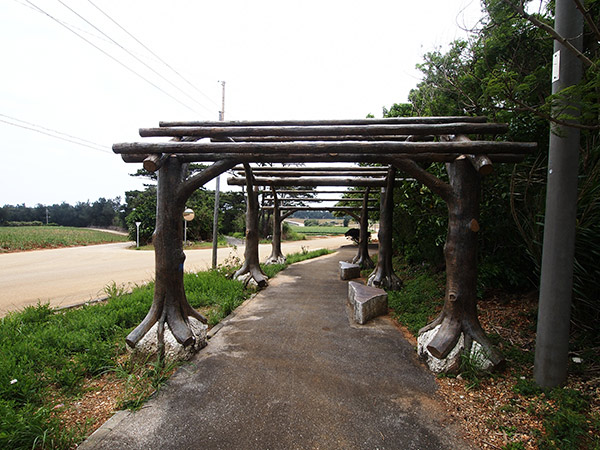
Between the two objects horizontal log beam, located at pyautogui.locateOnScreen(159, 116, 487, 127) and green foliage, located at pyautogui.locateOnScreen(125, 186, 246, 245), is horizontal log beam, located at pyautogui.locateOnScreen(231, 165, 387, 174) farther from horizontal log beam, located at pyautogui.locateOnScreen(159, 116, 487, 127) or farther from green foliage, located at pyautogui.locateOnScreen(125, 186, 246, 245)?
green foliage, located at pyautogui.locateOnScreen(125, 186, 246, 245)

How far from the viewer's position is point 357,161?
155 inches

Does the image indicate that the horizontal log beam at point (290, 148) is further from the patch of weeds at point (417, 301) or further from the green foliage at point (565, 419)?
the patch of weeds at point (417, 301)

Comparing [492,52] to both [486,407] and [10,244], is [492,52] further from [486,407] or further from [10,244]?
[10,244]

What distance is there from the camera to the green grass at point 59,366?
2.19 m

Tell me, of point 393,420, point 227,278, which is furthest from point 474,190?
point 227,278

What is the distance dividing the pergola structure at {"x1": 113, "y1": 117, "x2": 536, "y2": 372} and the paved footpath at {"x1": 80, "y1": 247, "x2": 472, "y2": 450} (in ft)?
1.76

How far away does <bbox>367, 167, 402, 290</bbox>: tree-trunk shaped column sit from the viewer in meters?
7.14

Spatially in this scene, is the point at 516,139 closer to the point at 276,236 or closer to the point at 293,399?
the point at 293,399

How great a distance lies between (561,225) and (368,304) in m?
2.98

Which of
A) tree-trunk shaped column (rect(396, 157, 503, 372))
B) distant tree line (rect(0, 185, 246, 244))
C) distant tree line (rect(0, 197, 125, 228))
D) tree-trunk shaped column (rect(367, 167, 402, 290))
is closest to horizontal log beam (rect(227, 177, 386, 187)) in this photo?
tree-trunk shaped column (rect(367, 167, 402, 290))

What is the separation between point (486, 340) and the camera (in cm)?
331

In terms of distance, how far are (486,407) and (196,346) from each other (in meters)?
3.20

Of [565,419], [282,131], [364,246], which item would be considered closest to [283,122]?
[282,131]

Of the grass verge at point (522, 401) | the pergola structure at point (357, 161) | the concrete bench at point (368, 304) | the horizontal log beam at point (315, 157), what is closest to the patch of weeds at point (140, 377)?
the pergola structure at point (357, 161)
